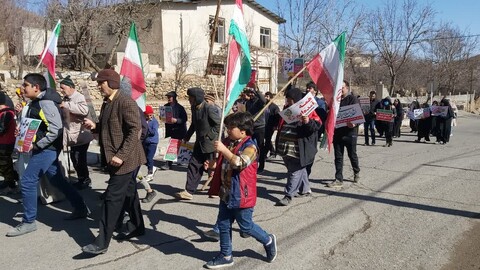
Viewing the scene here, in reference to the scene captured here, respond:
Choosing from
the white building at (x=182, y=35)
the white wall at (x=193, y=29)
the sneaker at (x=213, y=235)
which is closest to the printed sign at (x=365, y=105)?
the sneaker at (x=213, y=235)

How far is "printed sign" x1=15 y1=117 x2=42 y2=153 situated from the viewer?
15.3ft

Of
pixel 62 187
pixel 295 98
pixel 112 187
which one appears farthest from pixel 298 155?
pixel 62 187

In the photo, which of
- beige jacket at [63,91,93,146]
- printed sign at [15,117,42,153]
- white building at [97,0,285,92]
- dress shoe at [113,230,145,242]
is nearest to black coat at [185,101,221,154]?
beige jacket at [63,91,93,146]

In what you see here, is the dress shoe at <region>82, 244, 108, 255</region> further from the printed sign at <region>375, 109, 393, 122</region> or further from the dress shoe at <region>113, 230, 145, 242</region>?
the printed sign at <region>375, 109, 393, 122</region>

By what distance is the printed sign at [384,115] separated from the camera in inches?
525

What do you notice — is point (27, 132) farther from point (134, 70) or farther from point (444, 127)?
point (444, 127)

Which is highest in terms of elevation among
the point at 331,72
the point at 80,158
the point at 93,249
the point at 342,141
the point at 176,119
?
the point at 331,72

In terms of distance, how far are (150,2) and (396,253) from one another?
20.4m

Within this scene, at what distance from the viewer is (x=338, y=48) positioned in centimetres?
589

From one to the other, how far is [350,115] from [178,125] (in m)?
3.46

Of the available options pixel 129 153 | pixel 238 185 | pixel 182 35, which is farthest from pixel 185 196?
pixel 182 35

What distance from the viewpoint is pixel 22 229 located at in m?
4.79

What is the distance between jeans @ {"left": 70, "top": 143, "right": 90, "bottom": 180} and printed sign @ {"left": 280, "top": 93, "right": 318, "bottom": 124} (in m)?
3.54

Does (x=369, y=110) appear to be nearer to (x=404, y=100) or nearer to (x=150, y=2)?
(x=150, y=2)
